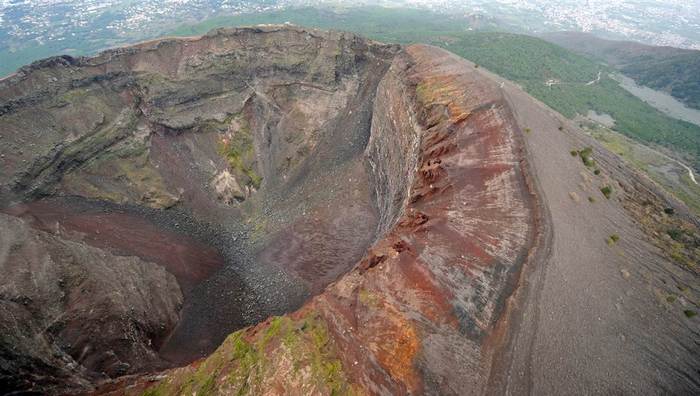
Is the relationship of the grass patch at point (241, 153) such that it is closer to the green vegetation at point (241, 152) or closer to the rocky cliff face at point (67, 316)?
the green vegetation at point (241, 152)

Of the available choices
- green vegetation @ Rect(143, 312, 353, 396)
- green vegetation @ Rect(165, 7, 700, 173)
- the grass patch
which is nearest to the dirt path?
green vegetation @ Rect(143, 312, 353, 396)

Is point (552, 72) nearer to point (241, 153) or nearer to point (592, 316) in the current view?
point (241, 153)

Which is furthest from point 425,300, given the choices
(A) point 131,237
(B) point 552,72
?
(B) point 552,72

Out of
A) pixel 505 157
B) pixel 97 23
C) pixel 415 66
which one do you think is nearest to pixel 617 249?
pixel 505 157

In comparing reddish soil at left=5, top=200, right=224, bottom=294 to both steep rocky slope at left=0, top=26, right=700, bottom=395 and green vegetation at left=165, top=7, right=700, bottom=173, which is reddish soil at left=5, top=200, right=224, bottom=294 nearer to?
steep rocky slope at left=0, top=26, right=700, bottom=395

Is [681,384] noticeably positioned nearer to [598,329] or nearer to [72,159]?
[598,329]

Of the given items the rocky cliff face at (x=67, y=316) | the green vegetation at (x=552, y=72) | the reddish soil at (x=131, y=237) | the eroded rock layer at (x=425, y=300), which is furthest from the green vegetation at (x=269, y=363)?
the green vegetation at (x=552, y=72)
